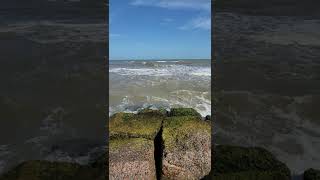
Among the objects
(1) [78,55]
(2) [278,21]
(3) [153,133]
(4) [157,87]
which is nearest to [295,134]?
(3) [153,133]

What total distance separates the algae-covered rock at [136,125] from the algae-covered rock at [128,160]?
0.14 metres

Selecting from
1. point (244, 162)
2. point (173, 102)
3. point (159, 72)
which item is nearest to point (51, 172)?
point (244, 162)

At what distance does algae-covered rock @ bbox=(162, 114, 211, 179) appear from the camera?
2584 millimetres

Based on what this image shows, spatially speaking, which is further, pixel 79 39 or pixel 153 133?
pixel 79 39

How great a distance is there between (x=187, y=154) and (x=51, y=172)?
1.01m

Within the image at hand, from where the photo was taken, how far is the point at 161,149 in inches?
105

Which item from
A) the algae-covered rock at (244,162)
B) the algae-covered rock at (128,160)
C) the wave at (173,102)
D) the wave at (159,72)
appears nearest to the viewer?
the algae-covered rock at (128,160)

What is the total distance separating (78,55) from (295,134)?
292 inches

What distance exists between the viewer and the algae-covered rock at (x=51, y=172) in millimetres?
2748

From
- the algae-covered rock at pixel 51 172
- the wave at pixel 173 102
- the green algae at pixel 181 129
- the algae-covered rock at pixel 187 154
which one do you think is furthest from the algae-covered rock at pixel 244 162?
the wave at pixel 173 102

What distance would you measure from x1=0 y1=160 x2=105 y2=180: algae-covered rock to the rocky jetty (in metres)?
0.35

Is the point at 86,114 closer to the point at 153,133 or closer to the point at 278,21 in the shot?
the point at 153,133

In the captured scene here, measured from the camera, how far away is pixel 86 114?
20.0 feet

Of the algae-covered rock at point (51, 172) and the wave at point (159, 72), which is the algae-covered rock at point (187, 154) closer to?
the algae-covered rock at point (51, 172)
